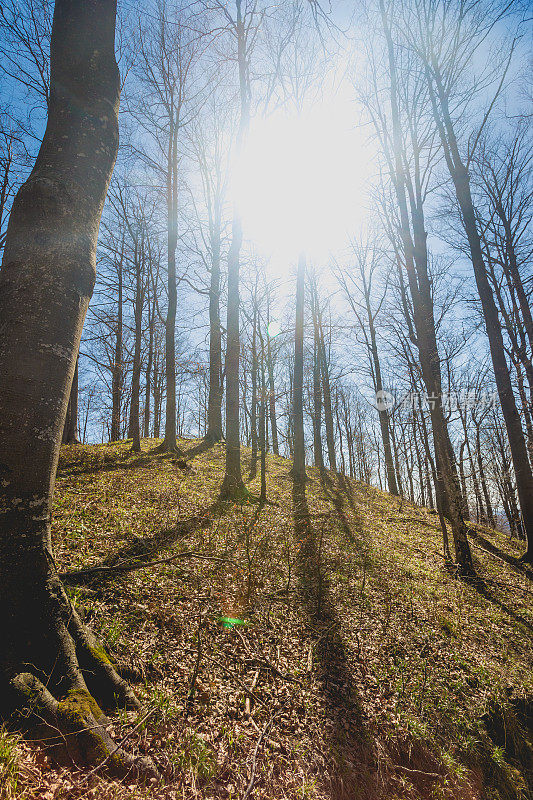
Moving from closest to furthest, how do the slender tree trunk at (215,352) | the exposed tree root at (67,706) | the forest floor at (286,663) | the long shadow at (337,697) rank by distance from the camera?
the exposed tree root at (67,706), the forest floor at (286,663), the long shadow at (337,697), the slender tree trunk at (215,352)

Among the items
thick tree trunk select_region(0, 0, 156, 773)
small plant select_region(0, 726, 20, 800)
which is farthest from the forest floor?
thick tree trunk select_region(0, 0, 156, 773)

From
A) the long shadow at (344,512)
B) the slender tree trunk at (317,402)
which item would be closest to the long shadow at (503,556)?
the long shadow at (344,512)

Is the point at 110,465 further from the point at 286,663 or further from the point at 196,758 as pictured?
the point at 196,758

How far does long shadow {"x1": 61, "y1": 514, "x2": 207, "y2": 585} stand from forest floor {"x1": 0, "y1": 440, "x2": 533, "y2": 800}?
0.04m

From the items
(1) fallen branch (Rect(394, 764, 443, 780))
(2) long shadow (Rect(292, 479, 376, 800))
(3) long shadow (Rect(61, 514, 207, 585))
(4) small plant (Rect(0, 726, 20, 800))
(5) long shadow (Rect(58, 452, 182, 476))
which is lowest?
(1) fallen branch (Rect(394, 764, 443, 780))

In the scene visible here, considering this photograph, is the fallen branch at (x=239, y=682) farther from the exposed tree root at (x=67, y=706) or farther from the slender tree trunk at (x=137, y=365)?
the slender tree trunk at (x=137, y=365)

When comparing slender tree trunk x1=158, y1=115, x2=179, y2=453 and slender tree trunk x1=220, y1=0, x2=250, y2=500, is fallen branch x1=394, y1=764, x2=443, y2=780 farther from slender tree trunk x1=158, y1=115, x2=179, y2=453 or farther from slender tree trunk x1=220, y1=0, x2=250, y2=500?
slender tree trunk x1=158, y1=115, x2=179, y2=453

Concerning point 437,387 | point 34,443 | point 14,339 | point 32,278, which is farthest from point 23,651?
point 437,387

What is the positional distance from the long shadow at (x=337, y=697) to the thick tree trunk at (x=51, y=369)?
1.89 metres

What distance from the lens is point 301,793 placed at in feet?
8.00

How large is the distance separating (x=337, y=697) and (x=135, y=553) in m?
3.13

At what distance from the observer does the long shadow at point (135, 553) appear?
11.8 feet

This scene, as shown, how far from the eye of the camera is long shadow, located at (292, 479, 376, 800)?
8.82 ft

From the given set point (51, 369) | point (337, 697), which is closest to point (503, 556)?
point (337, 697)
